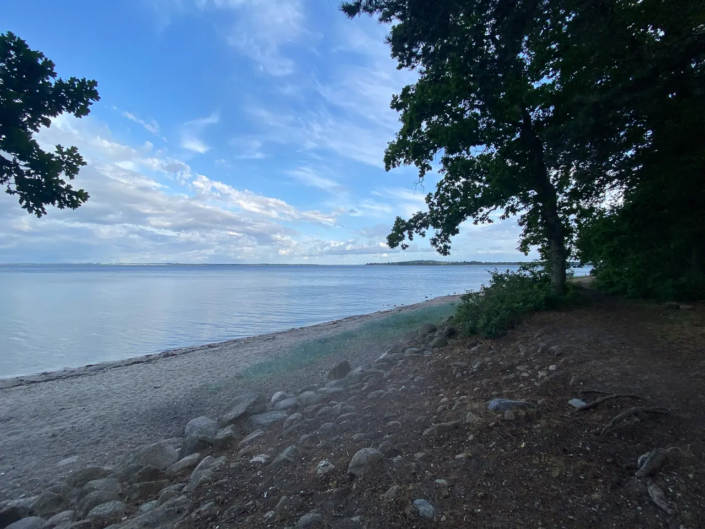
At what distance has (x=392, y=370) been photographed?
849 centimetres

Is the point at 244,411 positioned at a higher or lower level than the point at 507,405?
lower

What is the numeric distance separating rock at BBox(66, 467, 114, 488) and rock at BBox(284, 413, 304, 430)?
2.68m

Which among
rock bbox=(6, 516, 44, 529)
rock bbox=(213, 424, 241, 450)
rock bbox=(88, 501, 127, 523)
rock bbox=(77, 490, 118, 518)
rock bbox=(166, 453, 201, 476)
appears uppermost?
rock bbox=(213, 424, 241, 450)

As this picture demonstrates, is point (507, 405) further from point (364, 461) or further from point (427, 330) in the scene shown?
point (427, 330)

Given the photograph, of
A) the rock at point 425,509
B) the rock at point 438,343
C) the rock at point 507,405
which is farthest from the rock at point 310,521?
the rock at point 438,343

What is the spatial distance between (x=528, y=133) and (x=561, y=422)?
26.8 feet

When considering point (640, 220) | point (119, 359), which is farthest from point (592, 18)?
point (119, 359)

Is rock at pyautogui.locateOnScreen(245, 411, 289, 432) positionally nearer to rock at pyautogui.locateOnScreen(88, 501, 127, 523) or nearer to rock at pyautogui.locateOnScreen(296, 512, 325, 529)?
rock at pyautogui.locateOnScreen(88, 501, 127, 523)

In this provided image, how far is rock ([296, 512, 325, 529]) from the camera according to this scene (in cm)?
336

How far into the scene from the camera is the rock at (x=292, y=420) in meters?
6.19

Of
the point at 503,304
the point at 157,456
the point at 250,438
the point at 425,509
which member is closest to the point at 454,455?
the point at 425,509

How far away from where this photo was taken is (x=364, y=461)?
417cm

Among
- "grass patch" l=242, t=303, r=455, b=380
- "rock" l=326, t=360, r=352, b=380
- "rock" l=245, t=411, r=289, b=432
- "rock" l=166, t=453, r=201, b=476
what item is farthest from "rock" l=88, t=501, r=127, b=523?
"grass patch" l=242, t=303, r=455, b=380

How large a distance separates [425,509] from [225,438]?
384cm
